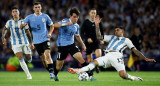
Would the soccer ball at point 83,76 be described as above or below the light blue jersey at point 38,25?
below

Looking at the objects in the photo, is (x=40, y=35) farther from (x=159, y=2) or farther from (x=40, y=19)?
(x=159, y=2)

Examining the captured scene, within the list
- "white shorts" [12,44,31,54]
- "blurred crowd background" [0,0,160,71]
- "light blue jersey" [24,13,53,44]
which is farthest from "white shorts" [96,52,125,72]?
"blurred crowd background" [0,0,160,71]

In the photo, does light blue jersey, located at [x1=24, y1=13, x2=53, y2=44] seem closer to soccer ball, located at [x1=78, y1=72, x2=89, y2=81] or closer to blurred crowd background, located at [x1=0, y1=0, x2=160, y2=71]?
soccer ball, located at [x1=78, y1=72, x2=89, y2=81]

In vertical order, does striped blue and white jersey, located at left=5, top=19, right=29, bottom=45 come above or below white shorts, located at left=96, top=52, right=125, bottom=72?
above

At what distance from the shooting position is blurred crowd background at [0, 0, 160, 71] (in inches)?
757

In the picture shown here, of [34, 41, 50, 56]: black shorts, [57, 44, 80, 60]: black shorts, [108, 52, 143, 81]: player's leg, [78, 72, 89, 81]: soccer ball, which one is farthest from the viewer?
[34, 41, 50, 56]: black shorts

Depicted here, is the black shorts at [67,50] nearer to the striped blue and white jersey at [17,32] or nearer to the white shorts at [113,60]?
the white shorts at [113,60]

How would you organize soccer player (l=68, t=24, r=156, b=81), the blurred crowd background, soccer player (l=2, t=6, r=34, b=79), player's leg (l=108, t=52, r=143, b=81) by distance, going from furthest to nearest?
the blurred crowd background, soccer player (l=2, t=6, r=34, b=79), player's leg (l=108, t=52, r=143, b=81), soccer player (l=68, t=24, r=156, b=81)

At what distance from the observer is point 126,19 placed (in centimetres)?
2039

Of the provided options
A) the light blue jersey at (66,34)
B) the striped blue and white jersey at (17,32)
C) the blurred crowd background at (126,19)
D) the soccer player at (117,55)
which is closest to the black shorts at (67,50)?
the light blue jersey at (66,34)

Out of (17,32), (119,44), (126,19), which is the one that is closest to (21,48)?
(17,32)

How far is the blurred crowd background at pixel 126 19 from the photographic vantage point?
1923cm

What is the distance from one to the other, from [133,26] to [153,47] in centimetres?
157

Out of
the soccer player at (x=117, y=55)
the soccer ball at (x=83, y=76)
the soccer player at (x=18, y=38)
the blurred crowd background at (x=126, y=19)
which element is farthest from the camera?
the blurred crowd background at (x=126, y=19)
